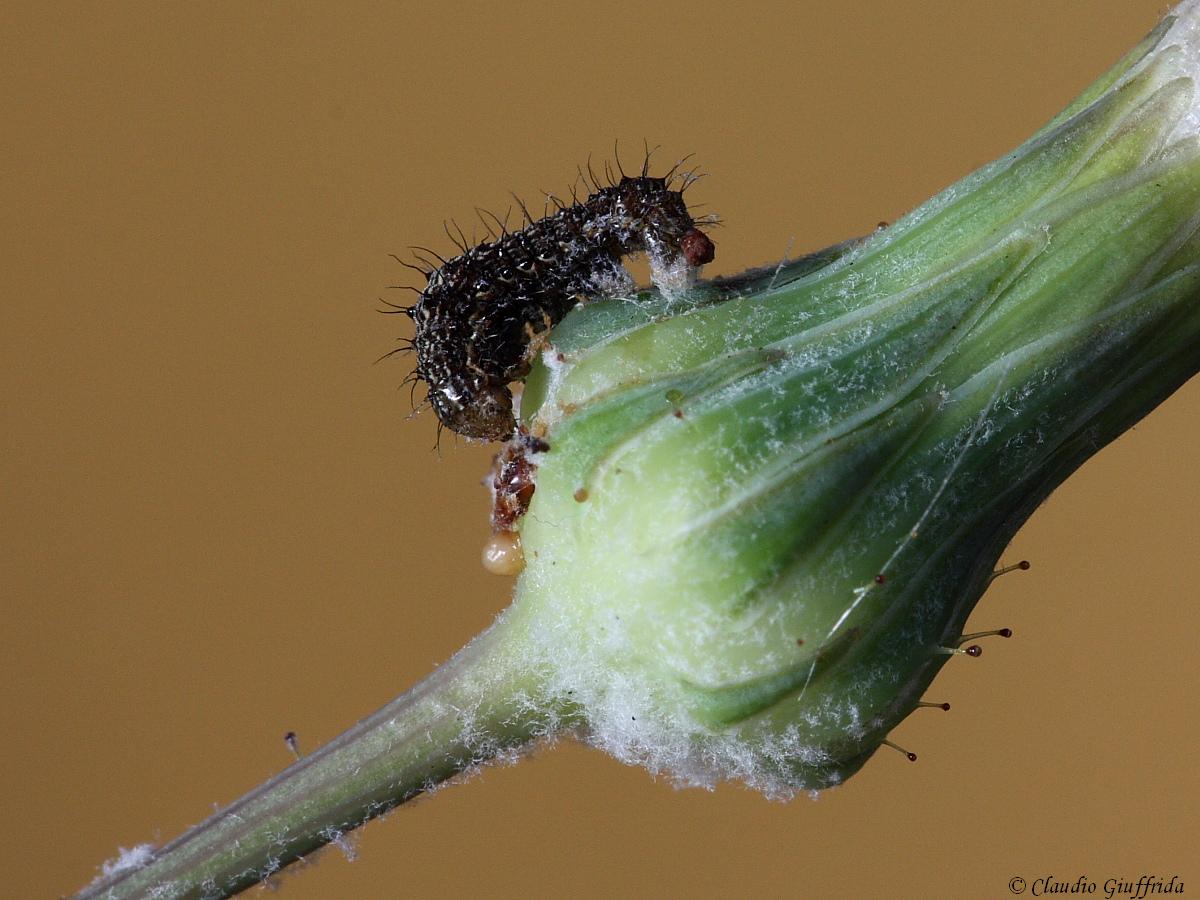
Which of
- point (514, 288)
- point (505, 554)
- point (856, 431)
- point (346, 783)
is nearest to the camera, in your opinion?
point (856, 431)

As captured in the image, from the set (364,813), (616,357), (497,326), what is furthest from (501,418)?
(364,813)

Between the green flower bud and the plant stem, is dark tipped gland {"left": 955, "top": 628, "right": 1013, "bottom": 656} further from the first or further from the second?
the plant stem

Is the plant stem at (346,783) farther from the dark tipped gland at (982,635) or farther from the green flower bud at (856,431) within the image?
the dark tipped gland at (982,635)

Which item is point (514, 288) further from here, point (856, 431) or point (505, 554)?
point (856, 431)

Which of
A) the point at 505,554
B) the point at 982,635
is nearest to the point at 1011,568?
the point at 982,635

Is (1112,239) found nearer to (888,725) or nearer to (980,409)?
(980,409)

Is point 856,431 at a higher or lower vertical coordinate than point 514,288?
lower
